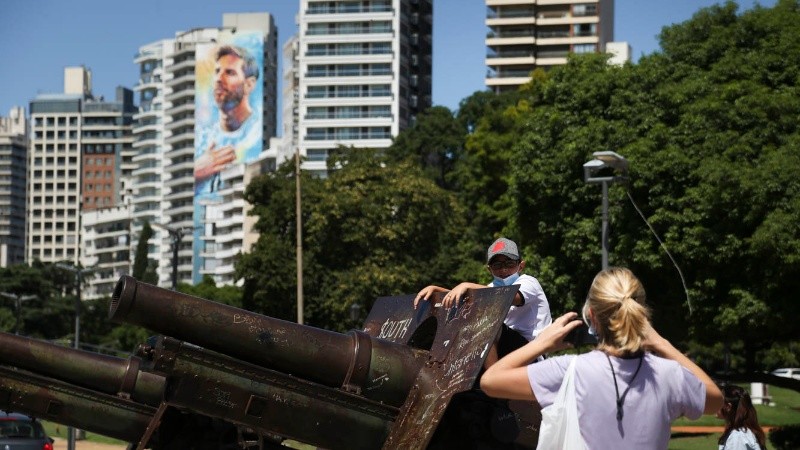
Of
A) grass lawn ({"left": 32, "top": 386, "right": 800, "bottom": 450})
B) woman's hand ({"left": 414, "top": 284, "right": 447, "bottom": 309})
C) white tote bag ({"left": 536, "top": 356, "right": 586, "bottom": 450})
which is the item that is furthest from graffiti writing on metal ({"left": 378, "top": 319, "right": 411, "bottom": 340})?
grass lawn ({"left": 32, "top": 386, "right": 800, "bottom": 450})

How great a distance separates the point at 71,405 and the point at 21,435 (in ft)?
38.5

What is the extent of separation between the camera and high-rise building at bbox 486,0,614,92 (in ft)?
395

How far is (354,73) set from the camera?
134m

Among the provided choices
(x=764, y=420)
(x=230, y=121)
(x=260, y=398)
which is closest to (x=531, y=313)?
(x=260, y=398)

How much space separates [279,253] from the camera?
194 ft

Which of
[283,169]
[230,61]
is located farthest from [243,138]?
[283,169]

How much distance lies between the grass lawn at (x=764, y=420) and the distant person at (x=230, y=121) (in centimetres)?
10729

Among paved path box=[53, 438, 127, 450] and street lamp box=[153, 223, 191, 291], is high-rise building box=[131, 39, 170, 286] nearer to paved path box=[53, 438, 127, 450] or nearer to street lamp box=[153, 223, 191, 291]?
street lamp box=[153, 223, 191, 291]

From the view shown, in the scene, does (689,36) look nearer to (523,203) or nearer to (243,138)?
(523,203)

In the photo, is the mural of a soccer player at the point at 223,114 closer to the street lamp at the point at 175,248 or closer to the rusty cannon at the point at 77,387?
the street lamp at the point at 175,248

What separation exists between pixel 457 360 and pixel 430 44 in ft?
440

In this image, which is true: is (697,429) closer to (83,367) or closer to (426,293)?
(83,367)

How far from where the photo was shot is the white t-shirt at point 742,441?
32.9ft

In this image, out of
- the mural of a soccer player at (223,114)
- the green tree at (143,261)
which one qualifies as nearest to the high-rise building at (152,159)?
the mural of a soccer player at (223,114)
